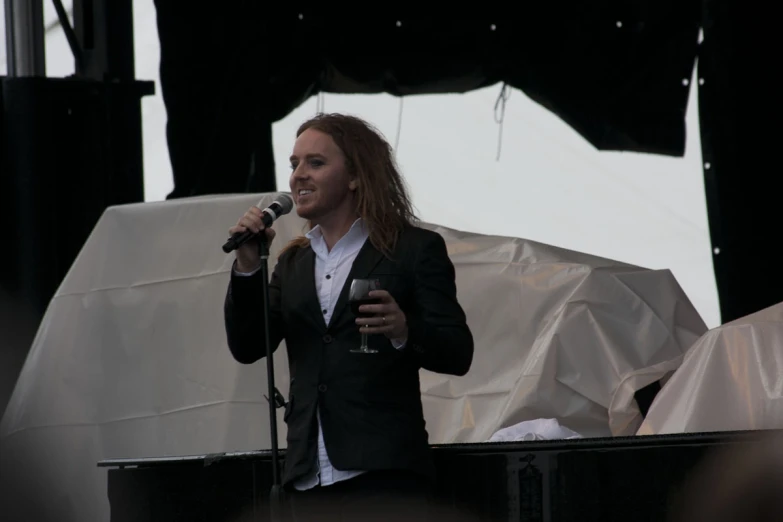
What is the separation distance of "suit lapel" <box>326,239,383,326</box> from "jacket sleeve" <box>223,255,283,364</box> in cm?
18

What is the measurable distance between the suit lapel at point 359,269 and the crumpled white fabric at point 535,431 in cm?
143

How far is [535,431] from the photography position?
4.31 metres

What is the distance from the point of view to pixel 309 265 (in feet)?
9.87

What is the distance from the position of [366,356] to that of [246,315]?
322 mm

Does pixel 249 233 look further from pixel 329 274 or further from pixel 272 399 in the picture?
pixel 272 399

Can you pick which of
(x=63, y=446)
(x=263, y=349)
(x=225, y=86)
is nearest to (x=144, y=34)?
(x=225, y=86)

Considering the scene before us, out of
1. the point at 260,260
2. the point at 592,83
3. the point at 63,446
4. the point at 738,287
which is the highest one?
the point at 592,83

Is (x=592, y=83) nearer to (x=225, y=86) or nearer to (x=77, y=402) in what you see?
(x=225, y=86)

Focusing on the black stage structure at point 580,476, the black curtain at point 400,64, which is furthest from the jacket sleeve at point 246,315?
the black curtain at point 400,64

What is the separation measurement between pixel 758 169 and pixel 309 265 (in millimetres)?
3358

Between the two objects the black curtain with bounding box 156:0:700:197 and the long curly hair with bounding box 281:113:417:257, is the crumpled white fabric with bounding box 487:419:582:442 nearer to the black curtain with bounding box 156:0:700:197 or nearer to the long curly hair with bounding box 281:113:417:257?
the long curly hair with bounding box 281:113:417:257

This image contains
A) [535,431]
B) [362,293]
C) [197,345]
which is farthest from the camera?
[197,345]

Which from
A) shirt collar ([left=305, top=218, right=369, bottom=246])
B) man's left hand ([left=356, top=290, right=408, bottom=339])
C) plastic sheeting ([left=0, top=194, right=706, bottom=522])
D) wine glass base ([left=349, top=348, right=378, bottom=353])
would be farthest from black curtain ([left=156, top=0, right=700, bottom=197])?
man's left hand ([left=356, top=290, right=408, bottom=339])

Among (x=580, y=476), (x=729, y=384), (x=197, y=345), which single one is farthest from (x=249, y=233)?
(x=197, y=345)
